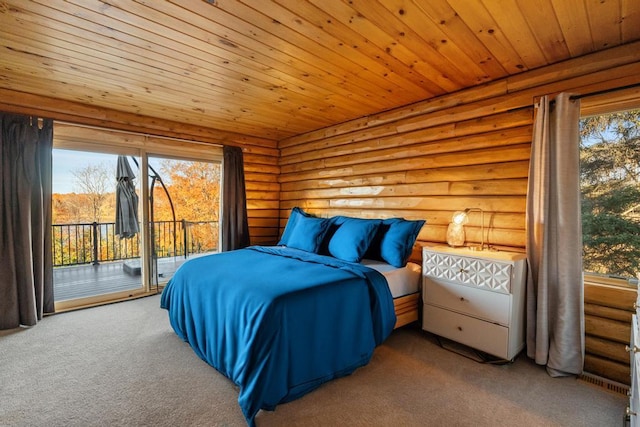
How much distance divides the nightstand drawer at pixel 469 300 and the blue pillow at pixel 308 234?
1.17 m

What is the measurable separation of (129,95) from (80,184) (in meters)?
1.72

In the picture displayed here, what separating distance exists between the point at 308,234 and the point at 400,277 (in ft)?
3.78

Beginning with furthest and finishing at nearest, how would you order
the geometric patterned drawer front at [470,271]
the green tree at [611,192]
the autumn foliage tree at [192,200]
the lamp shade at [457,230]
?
the autumn foliage tree at [192,200]
the lamp shade at [457,230]
the geometric patterned drawer front at [470,271]
the green tree at [611,192]

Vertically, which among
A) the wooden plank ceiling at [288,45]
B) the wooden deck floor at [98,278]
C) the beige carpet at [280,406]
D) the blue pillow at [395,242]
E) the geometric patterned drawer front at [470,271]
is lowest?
the beige carpet at [280,406]

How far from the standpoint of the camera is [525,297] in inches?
93.8

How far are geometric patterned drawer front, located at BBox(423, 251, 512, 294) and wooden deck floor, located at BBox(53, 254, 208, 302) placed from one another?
3.56m

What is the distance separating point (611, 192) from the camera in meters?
2.22

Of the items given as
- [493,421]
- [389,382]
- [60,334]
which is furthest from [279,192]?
[493,421]

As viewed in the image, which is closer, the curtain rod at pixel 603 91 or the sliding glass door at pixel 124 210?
the curtain rod at pixel 603 91

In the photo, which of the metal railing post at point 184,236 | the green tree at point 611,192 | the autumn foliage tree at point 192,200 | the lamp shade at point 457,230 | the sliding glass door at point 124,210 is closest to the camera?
the green tree at point 611,192

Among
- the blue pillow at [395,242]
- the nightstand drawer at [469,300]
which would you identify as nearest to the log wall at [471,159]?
the blue pillow at [395,242]

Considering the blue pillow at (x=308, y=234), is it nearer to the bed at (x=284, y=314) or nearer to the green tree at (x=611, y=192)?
the bed at (x=284, y=314)

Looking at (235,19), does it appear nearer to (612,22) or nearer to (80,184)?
(612,22)

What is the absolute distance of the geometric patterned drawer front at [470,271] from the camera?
225 cm
